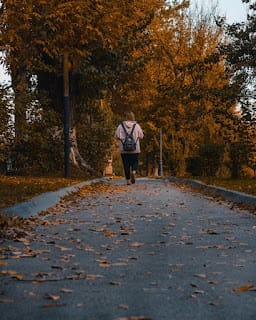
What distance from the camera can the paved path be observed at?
375 cm

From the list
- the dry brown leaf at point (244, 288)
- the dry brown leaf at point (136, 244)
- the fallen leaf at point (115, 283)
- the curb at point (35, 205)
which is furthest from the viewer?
the curb at point (35, 205)

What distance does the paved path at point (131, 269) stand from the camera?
3.75 metres

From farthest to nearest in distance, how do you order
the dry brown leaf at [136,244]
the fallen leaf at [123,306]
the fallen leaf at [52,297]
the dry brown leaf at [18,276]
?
the dry brown leaf at [136,244]
the dry brown leaf at [18,276]
the fallen leaf at [52,297]
the fallen leaf at [123,306]

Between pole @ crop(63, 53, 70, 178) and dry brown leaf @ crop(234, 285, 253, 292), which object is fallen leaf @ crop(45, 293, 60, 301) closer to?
dry brown leaf @ crop(234, 285, 253, 292)

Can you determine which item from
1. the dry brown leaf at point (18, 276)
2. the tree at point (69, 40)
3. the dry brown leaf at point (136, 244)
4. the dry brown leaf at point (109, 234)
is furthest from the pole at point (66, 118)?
the dry brown leaf at point (18, 276)

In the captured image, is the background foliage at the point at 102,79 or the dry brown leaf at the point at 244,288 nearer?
the dry brown leaf at the point at 244,288

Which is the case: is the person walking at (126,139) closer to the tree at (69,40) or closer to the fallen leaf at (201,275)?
the tree at (69,40)

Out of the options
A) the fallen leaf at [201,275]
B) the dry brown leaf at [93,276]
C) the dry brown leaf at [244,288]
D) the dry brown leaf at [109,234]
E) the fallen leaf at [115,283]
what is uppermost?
the dry brown leaf at [109,234]

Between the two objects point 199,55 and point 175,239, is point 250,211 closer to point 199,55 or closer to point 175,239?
point 175,239

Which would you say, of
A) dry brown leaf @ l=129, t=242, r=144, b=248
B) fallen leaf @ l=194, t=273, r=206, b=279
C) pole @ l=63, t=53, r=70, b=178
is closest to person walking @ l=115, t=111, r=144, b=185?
pole @ l=63, t=53, r=70, b=178

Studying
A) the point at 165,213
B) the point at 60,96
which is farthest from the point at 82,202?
the point at 60,96

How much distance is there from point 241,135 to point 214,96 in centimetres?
209

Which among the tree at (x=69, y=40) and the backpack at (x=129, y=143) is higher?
the tree at (x=69, y=40)

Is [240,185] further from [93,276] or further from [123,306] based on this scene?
[123,306]
